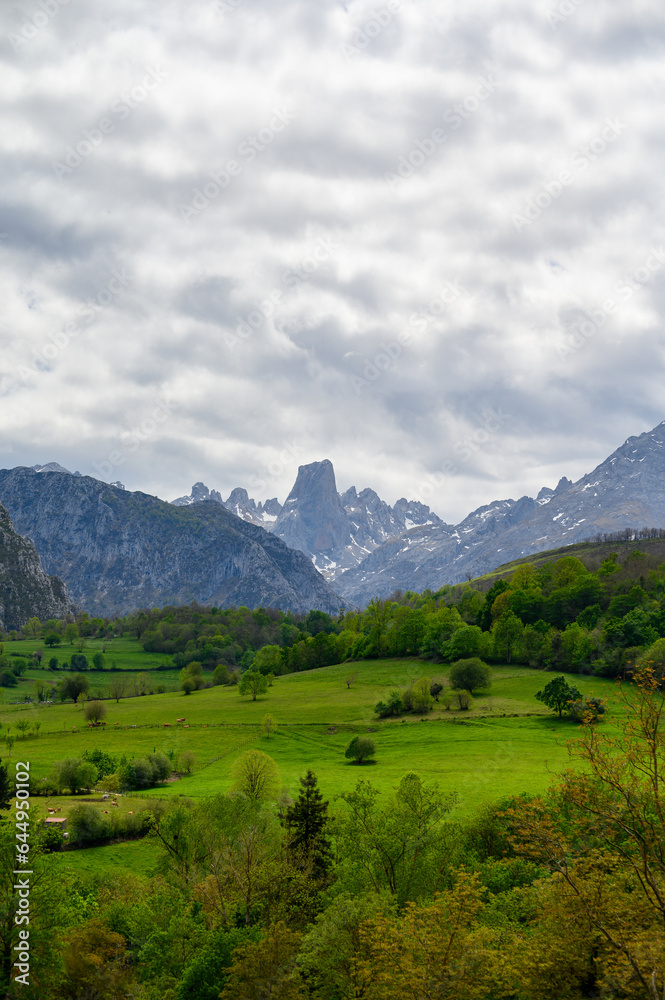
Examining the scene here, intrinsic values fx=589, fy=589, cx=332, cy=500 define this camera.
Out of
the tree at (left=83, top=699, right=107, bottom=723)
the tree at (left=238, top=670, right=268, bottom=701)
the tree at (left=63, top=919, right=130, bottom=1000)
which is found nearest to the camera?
the tree at (left=63, top=919, right=130, bottom=1000)

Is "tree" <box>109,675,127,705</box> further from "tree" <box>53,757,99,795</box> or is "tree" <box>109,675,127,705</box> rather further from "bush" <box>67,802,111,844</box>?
"bush" <box>67,802,111,844</box>

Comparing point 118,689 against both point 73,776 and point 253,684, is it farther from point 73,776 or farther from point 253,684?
point 73,776

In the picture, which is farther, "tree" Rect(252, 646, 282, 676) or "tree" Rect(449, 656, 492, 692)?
"tree" Rect(252, 646, 282, 676)

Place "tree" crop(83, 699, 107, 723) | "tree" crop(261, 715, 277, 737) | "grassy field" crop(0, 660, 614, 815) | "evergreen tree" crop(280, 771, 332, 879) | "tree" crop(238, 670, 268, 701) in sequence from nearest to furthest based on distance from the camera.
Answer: "evergreen tree" crop(280, 771, 332, 879) → "grassy field" crop(0, 660, 614, 815) → "tree" crop(261, 715, 277, 737) → "tree" crop(83, 699, 107, 723) → "tree" crop(238, 670, 268, 701)

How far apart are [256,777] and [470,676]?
54.6 m

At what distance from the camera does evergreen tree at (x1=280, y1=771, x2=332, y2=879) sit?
45.1 metres

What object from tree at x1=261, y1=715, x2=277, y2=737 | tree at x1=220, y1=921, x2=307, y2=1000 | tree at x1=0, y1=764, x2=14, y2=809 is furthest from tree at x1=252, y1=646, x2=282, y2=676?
tree at x1=220, y1=921, x2=307, y2=1000

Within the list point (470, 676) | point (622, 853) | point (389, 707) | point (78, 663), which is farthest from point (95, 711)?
point (622, 853)

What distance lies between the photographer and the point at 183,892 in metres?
43.5

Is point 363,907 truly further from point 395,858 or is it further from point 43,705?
point 43,705

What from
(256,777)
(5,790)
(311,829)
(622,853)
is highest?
(622,853)

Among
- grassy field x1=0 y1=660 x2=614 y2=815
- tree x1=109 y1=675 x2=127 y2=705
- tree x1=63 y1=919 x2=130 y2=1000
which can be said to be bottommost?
tree x1=109 y1=675 x2=127 y2=705

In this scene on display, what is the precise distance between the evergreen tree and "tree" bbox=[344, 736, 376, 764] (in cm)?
3000

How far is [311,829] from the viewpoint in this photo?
46.4 metres
